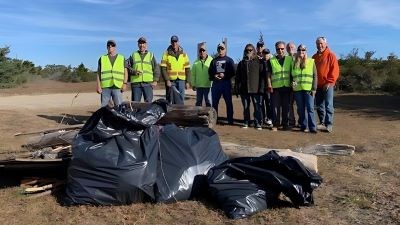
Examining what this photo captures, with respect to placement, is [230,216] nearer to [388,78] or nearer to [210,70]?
[210,70]

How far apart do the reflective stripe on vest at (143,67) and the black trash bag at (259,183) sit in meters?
5.32

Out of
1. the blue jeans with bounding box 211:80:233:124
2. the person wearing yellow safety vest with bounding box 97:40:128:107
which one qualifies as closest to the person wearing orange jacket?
the blue jeans with bounding box 211:80:233:124

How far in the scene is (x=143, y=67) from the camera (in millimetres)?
10273

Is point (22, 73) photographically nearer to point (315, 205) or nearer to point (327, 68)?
point (327, 68)

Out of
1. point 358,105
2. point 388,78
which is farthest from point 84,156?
point 388,78

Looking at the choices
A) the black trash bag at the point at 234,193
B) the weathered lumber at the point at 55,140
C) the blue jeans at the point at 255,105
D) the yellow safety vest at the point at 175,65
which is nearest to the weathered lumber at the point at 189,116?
the yellow safety vest at the point at 175,65

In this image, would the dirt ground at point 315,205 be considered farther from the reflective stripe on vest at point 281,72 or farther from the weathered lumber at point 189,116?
the reflective stripe on vest at point 281,72

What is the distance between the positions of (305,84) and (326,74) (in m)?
0.63

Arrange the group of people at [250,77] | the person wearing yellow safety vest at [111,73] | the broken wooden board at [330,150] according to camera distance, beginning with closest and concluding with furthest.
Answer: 1. the broken wooden board at [330,150]
2. the person wearing yellow safety vest at [111,73]
3. the group of people at [250,77]

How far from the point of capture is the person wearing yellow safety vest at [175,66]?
10.8 metres

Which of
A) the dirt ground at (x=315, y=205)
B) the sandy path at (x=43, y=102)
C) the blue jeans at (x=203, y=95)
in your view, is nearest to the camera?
the dirt ground at (x=315, y=205)

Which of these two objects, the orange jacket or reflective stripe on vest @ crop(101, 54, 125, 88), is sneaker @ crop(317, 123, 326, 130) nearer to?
the orange jacket

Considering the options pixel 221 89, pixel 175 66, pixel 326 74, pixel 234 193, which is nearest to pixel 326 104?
pixel 326 74

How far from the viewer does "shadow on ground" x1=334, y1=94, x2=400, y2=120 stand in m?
13.9
